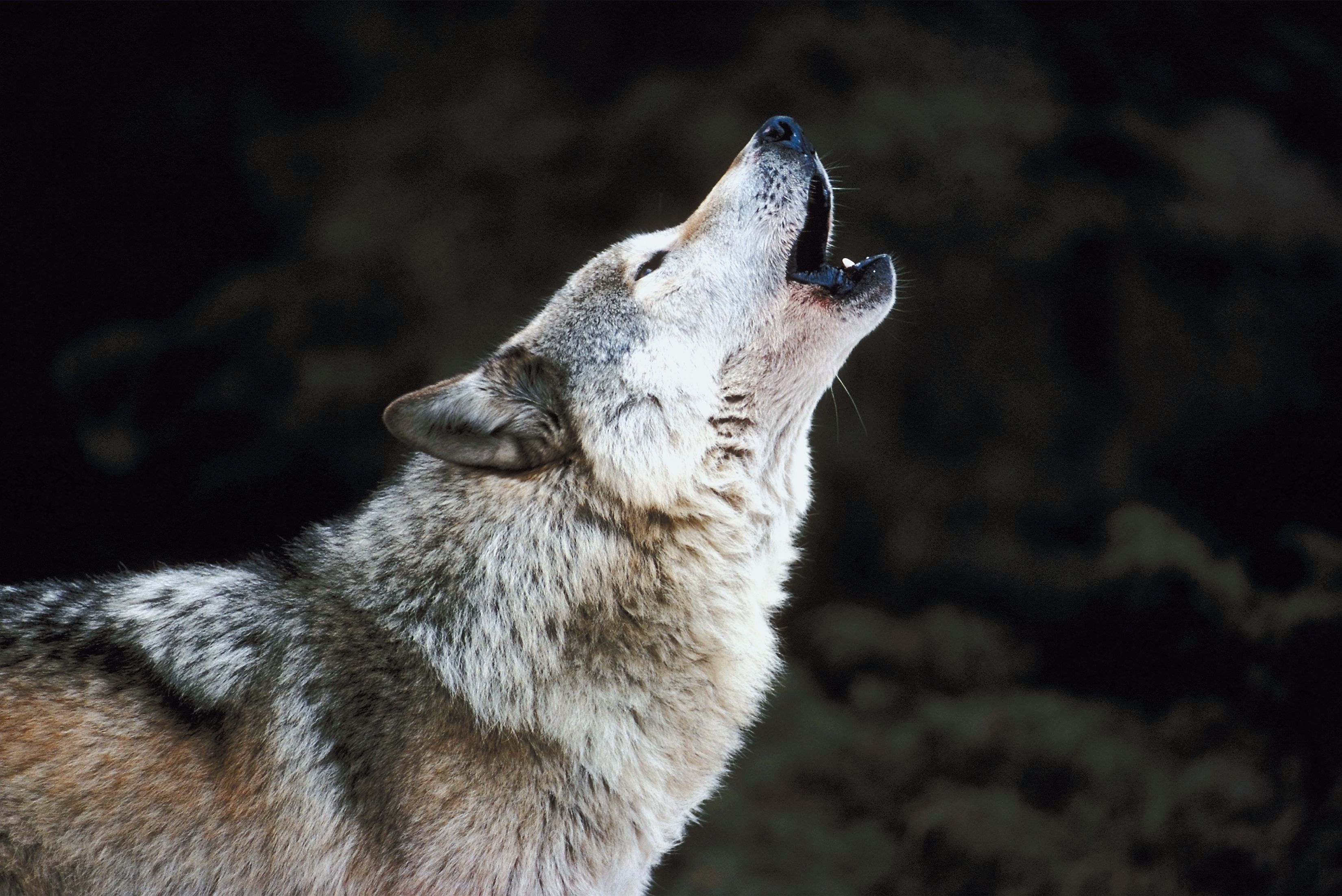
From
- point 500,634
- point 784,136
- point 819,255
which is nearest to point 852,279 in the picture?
point 819,255

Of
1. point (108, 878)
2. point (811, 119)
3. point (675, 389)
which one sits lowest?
point (108, 878)

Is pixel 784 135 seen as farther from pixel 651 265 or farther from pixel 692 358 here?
pixel 692 358

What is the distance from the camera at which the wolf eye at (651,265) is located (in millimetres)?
2686

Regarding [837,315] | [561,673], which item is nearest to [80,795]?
[561,673]

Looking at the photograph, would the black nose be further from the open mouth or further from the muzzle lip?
the muzzle lip

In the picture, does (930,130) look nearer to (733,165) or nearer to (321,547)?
(733,165)

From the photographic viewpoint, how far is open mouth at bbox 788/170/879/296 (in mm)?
2600

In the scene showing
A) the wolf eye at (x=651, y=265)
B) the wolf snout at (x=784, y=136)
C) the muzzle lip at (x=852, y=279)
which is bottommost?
the wolf eye at (x=651, y=265)

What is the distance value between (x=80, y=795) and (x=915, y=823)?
3.21 metres

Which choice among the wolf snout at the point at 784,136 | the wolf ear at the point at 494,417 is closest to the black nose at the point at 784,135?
the wolf snout at the point at 784,136

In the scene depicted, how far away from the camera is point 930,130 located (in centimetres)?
480

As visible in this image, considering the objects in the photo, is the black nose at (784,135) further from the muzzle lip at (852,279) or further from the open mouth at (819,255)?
the muzzle lip at (852,279)

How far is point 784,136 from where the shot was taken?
2.74 meters

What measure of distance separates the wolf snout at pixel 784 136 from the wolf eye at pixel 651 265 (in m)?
0.43
